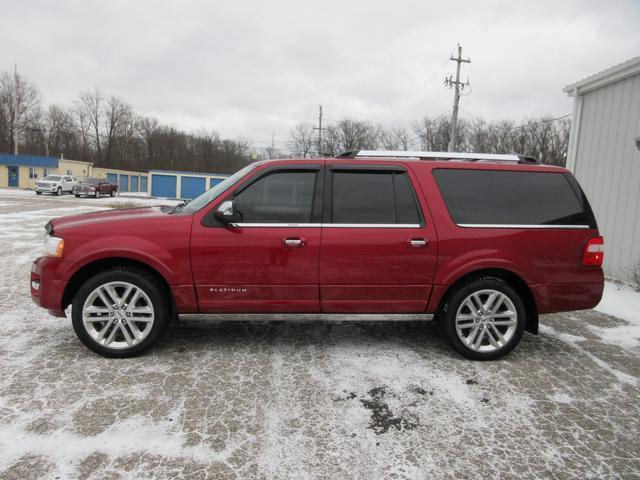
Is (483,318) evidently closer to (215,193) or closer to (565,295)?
(565,295)

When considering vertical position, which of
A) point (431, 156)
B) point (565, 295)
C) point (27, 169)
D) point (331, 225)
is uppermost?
point (27, 169)

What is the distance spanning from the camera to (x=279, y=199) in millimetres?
3820

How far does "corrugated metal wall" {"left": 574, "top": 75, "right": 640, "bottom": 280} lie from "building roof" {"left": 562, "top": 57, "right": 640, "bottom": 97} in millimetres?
119

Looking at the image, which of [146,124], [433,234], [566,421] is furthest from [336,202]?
[146,124]

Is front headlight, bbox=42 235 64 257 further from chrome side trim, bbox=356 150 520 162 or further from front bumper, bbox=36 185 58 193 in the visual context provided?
front bumper, bbox=36 185 58 193

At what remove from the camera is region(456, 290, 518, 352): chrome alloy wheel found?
154 inches

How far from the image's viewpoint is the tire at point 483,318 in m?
3.89

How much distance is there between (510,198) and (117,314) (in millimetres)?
3705

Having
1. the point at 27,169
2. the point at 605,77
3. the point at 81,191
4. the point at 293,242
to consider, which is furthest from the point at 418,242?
the point at 27,169

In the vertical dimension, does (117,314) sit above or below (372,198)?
below

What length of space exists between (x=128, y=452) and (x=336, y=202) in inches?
95.9

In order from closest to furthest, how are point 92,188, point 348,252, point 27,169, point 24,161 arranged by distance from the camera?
point 348,252 → point 92,188 → point 24,161 → point 27,169

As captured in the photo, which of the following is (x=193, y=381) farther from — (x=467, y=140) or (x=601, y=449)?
(x=467, y=140)

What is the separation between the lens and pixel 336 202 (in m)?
3.83
